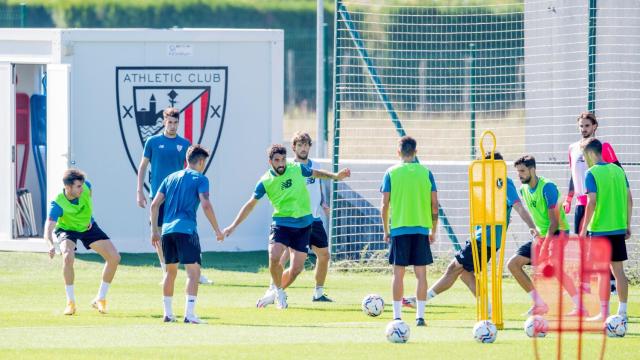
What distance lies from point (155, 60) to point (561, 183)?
20.1 feet

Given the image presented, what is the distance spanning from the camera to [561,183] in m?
18.0

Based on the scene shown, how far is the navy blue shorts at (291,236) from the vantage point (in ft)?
48.3

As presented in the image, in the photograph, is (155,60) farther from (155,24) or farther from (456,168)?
(155,24)

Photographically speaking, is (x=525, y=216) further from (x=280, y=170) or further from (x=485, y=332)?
(x=280, y=170)

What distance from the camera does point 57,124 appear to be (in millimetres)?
19391

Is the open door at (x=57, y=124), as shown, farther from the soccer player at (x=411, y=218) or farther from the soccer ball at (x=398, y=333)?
the soccer ball at (x=398, y=333)

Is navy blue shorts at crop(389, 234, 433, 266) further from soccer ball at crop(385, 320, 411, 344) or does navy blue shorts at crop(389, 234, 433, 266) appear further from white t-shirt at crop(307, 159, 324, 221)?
white t-shirt at crop(307, 159, 324, 221)

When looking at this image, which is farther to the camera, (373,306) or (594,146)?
(373,306)

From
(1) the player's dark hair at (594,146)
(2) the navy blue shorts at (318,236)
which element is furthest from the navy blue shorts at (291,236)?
(1) the player's dark hair at (594,146)

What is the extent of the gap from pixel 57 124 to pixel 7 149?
103 cm

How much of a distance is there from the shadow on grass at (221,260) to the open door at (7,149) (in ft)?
4.29

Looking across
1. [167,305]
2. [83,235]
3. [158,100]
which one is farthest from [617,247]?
[158,100]

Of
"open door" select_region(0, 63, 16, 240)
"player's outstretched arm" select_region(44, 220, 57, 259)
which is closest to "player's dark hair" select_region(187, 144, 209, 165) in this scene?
"player's outstretched arm" select_region(44, 220, 57, 259)

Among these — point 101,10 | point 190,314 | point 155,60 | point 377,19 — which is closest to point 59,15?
point 101,10
